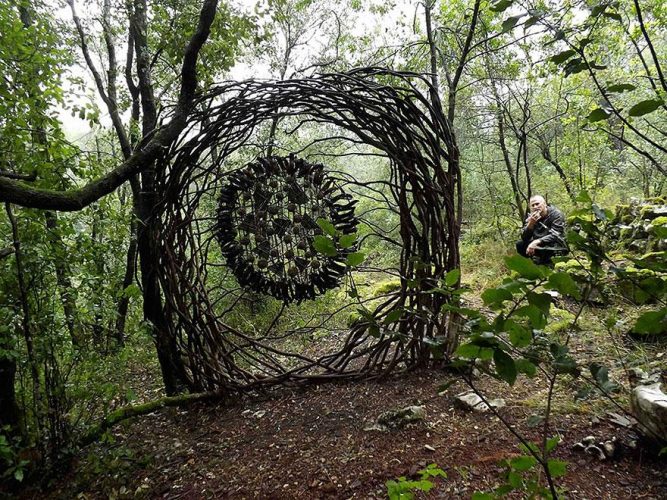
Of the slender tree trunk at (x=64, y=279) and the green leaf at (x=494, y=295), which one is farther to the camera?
the slender tree trunk at (x=64, y=279)

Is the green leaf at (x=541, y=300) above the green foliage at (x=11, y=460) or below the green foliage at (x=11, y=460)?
above

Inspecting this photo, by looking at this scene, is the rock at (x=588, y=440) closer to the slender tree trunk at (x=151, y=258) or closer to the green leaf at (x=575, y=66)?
the green leaf at (x=575, y=66)

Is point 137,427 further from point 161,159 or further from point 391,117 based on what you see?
point 391,117

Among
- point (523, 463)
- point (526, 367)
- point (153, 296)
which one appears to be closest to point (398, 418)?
point (523, 463)

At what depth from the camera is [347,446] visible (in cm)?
165

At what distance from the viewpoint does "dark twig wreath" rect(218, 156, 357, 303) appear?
2.12 meters

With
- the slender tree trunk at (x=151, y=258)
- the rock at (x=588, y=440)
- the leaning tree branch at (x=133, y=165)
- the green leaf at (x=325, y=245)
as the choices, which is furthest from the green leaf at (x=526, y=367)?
the slender tree trunk at (x=151, y=258)

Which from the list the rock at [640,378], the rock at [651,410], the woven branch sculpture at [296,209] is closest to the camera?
the rock at [651,410]

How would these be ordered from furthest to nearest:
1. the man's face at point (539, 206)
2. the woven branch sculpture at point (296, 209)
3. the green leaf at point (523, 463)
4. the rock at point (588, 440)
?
the man's face at point (539, 206) → the woven branch sculpture at point (296, 209) → the rock at point (588, 440) → the green leaf at point (523, 463)

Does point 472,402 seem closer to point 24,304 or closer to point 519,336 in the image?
point 519,336

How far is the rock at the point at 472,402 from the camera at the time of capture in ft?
5.52

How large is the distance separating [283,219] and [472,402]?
1.34 m

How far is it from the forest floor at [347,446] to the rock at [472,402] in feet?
0.09

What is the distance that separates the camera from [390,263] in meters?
6.00
